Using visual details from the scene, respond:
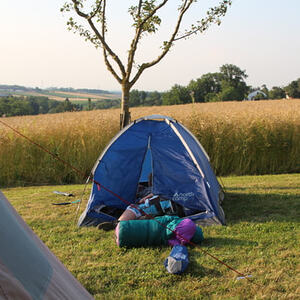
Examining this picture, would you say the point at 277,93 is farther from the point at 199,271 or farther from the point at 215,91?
the point at 199,271

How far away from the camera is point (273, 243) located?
5016mm

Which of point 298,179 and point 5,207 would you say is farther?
point 298,179

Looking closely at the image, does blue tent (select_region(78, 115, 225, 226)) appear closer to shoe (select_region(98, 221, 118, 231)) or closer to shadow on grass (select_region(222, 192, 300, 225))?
shoe (select_region(98, 221, 118, 231))

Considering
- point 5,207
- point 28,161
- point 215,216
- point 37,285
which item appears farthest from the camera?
point 28,161

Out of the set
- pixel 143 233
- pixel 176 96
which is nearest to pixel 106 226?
pixel 143 233

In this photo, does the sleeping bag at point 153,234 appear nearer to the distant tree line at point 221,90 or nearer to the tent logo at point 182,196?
the tent logo at point 182,196

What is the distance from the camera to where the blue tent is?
20.1ft

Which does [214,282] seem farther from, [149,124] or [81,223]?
[149,124]

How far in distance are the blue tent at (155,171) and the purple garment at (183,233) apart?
0.95 m

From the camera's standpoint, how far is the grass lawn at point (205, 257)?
3.85 metres

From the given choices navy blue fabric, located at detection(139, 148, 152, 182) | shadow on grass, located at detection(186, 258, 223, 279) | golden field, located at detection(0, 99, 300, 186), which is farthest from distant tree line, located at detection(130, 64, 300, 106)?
shadow on grass, located at detection(186, 258, 223, 279)

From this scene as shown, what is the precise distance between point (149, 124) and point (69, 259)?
2.77m

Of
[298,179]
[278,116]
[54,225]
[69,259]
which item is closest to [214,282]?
Result: [69,259]

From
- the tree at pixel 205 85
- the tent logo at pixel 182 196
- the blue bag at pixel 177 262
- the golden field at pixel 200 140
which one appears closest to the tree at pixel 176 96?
the tree at pixel 205 85
